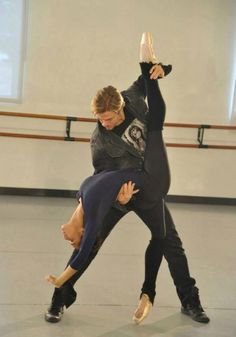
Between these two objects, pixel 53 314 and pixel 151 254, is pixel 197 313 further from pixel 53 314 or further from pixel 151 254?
pixel 53 314

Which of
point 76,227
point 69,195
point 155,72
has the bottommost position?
point 69,195

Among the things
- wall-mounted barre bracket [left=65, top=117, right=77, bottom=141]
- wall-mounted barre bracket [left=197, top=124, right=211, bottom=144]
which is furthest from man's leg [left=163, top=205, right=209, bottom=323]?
wall-mounted barre bracket [left=197, top=124, right=211, bottom=144]

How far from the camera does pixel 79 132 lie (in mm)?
6059

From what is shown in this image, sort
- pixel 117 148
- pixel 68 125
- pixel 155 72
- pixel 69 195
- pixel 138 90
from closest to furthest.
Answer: pixel 155 72 < pixel 117 148 < pixel 138 90 < pixel 68 125 < pixel 69 195

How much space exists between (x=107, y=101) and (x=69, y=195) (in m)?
3.88

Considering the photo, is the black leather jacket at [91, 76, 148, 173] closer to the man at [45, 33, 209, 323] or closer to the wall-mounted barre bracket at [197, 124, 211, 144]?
the man at [45, 33, 209, 323]

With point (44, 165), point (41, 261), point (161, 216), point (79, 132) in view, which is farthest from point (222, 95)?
point (161, 216)

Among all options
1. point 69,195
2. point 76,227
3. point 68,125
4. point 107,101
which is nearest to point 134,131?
point 107,101

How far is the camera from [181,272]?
2867 millimetres

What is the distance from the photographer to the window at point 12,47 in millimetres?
5703

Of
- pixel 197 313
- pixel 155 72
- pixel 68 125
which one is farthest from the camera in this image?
pixel 68 125

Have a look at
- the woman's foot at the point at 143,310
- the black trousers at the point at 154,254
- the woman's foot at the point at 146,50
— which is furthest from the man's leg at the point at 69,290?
the woman's foot at the point at 146,50

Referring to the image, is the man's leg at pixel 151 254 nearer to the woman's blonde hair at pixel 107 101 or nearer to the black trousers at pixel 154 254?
the black trousers at pixel 154 254

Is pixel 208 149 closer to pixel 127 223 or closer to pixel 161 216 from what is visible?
pixel 127 223
